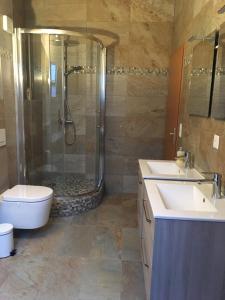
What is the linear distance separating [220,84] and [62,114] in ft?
7.69

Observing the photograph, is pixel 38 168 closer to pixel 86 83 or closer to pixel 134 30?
pixel 86 83

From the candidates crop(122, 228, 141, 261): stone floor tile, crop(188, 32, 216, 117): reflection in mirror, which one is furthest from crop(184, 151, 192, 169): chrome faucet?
crop(122, 228, 141, 261): stone floor tile

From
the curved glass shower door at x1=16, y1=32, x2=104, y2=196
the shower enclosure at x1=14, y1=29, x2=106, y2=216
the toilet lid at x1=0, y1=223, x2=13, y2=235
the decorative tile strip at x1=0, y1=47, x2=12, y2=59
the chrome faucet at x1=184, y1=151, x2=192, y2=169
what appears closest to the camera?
the toilet lid at x1=0, y1=223, x2=13, y2=235

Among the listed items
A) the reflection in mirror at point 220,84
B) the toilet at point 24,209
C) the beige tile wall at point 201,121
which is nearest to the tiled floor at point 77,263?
the toilet at point 24,209

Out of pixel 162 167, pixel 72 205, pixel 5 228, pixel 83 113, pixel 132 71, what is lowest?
pixel 72 205

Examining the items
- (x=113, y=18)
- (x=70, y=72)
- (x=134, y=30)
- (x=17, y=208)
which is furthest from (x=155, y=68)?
(x=17, y=208)

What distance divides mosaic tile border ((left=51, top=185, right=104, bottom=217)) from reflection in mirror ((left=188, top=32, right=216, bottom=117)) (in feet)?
5.47

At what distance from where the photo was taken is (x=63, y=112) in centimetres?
356

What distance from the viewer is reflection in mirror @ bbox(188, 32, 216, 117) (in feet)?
6.47

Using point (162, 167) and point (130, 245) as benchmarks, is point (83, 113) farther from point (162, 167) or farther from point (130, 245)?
point (130, 245)

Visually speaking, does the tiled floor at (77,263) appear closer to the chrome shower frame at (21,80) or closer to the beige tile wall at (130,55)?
the chrome shower frame at (21,80)

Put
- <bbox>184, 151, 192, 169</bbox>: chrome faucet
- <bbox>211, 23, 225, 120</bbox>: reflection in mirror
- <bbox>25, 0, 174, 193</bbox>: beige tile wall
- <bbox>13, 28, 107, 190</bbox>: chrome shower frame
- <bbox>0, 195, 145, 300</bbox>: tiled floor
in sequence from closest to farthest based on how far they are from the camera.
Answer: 1. <bbox>211, 23, 225, 120</bbox>: reflection in mirror
2. <bbox>0, 195, 145, 300</bbox>: tiled floor
3. <bbox>184, 151, 192, 169</bbox>: chrome faucet
4. <bbox>13, 28, 107, 190</bbox>: chrome shower frame
5. <bbox>25, 0, 174, 193</bbox>: beige tile wall

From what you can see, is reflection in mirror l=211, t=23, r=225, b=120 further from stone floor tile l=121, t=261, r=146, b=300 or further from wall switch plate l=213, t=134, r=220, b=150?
stone floor tile l=121, t=261, r=146, b=300

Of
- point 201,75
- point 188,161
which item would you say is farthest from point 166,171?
point 201,75
